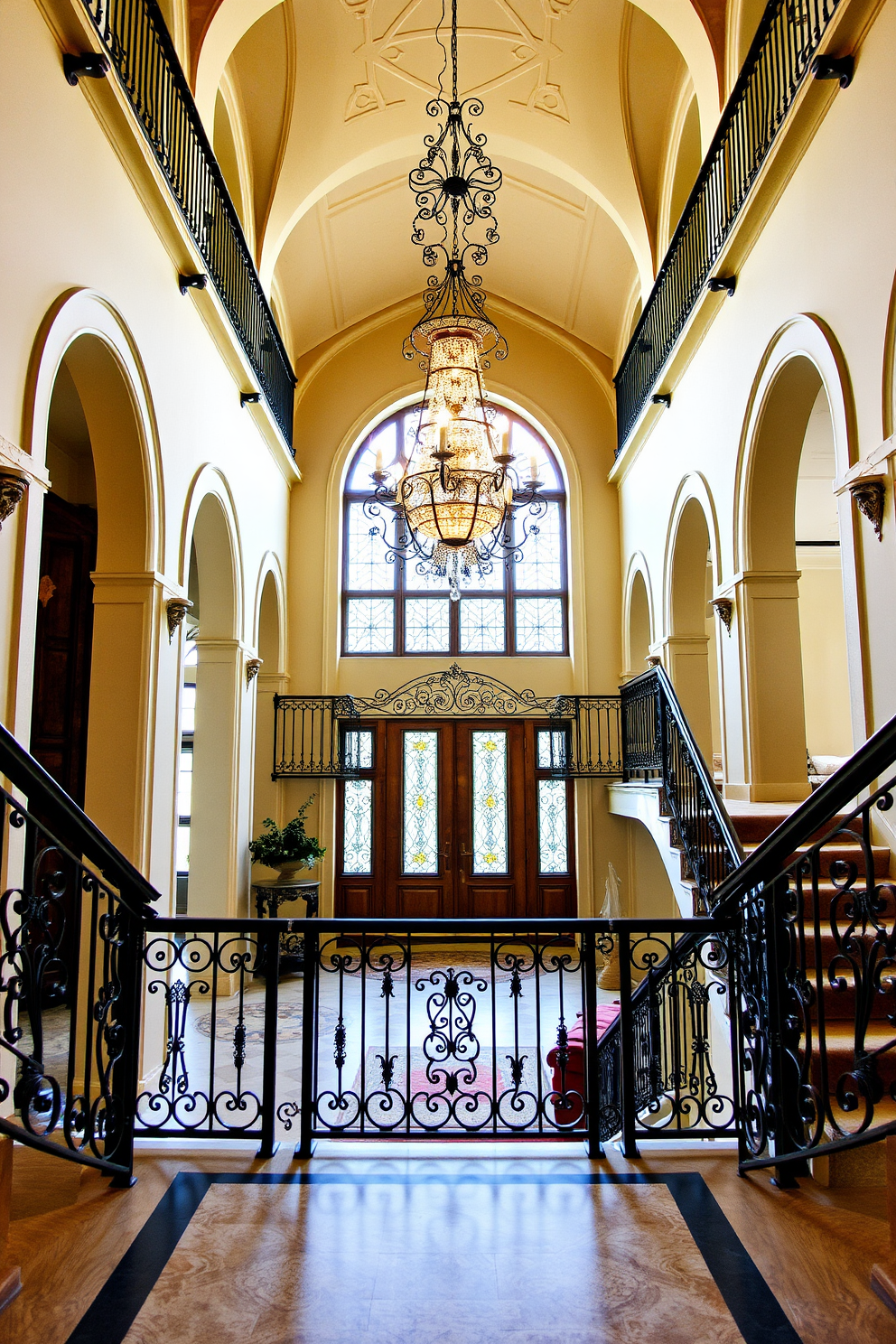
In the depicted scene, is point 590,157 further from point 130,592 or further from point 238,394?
point 130,592

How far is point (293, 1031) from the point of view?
706cm

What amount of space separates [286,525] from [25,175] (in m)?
7.42

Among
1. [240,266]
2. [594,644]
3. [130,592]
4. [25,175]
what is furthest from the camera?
[594,644]

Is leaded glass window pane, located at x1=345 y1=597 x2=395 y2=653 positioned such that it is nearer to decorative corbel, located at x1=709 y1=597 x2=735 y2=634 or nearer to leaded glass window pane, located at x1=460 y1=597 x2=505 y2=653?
leaded glass window pane, located at x1=460 y1=597 x2=505 y2=653

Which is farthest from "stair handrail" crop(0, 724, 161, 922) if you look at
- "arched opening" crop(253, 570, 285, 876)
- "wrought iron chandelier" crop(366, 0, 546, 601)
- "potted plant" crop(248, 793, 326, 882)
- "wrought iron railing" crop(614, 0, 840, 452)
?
"arched opening" crop(253, 570, 285, 876)

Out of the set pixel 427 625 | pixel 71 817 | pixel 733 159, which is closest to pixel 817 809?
pixel 71 817

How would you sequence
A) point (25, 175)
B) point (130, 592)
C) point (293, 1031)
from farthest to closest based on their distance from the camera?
point (293, 1031) → point (130, 592) → point (25, 175)

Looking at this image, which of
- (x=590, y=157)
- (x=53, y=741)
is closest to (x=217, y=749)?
(x=53, y=741)

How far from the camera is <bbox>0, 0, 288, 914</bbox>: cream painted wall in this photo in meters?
3.65

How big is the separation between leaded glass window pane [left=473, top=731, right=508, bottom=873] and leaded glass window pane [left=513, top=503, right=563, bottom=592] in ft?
6.78

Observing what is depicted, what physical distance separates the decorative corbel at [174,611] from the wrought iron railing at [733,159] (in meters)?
4.32

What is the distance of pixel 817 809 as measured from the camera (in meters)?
2.75

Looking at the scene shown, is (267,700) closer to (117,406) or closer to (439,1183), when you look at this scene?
(117,406)

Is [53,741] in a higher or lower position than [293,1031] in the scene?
higher
